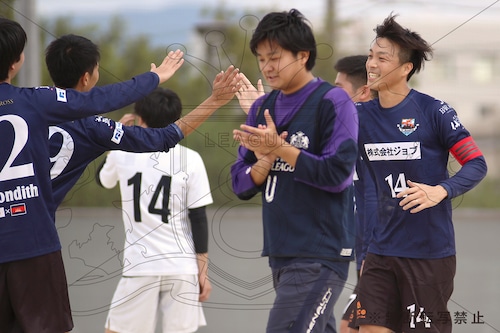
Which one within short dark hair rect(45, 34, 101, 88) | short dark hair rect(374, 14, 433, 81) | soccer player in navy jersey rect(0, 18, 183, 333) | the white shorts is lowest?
the white shorts

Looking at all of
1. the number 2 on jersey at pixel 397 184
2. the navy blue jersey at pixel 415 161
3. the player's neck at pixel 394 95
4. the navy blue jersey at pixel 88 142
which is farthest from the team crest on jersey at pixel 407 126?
the navy blue jersey at pixel 88 142

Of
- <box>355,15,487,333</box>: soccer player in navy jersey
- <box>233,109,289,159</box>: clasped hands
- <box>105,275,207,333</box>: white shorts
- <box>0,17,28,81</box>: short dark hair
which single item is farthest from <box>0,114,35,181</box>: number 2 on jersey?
<box>355,15,487,333</box>: soccer player in navy jersey

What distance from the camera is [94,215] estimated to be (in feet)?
23.0

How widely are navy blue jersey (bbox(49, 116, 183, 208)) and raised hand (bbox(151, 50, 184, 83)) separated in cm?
27

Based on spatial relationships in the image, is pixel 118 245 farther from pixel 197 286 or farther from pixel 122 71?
pixel 122 71

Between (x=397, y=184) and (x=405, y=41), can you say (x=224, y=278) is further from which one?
(x=405, y=41)

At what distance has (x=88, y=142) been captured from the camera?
4.24 m

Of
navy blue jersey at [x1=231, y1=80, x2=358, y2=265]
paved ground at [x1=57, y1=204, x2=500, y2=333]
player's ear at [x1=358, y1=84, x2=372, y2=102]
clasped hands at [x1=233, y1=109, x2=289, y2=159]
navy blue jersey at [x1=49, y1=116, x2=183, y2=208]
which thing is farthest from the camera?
paved ground at [x1=57, y1=204, x2=500, y2=333]

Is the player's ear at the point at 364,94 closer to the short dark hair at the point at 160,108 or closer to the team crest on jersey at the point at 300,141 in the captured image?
the short dark hair at the point at 160,108

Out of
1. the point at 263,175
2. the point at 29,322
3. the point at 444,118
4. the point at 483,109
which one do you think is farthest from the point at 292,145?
the point at 483,109

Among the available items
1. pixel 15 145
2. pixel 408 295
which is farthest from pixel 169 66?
pixel 408 295

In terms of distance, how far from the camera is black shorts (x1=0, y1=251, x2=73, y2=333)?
149 inches

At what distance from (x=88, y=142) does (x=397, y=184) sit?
1.69 metres

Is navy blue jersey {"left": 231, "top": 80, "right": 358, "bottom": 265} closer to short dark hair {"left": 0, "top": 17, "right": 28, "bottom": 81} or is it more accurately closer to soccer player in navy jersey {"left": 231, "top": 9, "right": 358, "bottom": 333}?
soccer player in navy jersey {"left": 231, "top": 9, "right": 358, "bottom": 333}
